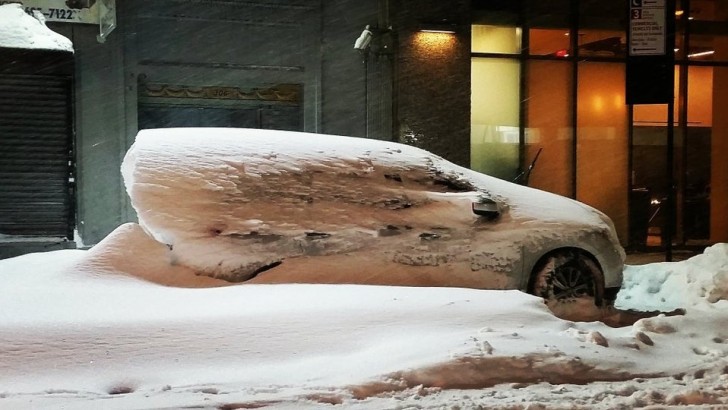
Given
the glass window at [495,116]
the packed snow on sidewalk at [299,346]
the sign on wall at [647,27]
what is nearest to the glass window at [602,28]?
the glass window at [495,116]

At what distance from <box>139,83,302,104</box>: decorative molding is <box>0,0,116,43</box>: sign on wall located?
1.10 metres

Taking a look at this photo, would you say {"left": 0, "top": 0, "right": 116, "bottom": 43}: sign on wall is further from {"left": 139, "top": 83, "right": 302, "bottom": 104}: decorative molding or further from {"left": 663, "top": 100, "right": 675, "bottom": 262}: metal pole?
{"left": 663, "top": 100, "right": 675, "bottom": 262}: metal pole

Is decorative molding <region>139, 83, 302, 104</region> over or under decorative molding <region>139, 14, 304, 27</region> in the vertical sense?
under

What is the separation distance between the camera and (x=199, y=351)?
4426 millimetres

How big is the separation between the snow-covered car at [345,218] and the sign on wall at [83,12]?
207 inches

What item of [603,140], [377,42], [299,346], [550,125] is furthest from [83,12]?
[603,140]

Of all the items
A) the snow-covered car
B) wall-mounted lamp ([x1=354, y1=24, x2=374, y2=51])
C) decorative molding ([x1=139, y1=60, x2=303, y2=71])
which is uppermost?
wall-mounted lamp ([x1=354, y1=24, x2=374, y2=51])

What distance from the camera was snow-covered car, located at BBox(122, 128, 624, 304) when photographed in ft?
18.7

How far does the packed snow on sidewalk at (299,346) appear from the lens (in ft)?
13.4

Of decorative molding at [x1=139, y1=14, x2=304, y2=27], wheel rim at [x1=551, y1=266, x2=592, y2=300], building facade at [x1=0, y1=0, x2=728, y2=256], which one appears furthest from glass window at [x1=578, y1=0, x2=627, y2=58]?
wheel rim at [x1=551, y1=266, x2=592, y2=300]

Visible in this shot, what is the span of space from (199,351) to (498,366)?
1.81 metres

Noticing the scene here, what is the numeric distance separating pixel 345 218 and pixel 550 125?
8217 mm

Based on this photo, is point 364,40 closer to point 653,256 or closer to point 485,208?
point 485,208

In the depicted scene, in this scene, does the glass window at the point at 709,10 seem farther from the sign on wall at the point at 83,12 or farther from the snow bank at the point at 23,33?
the snow bank at the point at 23,33
